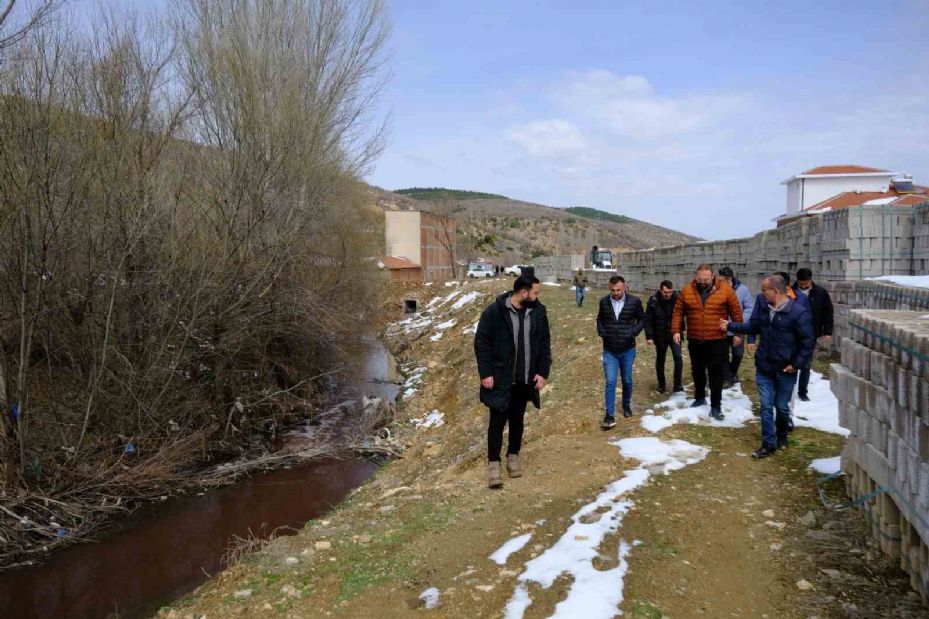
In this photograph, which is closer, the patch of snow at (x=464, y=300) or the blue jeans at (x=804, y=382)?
the blue jeans at (x=804, y=382)

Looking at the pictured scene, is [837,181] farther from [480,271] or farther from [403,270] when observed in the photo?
[403,270]

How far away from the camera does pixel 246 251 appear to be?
1296 cm

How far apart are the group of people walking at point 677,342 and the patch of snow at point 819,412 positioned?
0.81m

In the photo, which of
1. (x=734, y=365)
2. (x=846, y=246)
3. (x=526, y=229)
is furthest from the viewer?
(x=526, y=229)

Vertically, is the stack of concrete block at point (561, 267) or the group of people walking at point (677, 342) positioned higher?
the stack of concrete block at point (561, 267)

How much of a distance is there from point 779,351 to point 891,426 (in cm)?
218

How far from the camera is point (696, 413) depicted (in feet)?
24.5

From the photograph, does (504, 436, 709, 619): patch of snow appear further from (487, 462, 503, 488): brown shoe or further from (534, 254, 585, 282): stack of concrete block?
(534, 254, 585, 282): stack of concrete block

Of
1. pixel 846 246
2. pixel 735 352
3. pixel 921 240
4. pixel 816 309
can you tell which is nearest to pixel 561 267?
pixel 846 246

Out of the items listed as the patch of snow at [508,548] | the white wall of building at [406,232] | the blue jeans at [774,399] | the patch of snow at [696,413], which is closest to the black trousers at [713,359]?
the patch of snow at [696,413]

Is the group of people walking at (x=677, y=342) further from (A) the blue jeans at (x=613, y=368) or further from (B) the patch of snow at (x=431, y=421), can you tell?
(B) the patch of snow at (x=431, y=421)

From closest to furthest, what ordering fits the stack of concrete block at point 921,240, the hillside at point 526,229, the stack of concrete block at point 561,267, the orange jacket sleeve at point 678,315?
the orange jacket sleeve at point 678,315, the stack of concrete block at point 921,240, the stack of concrete block at point 561,267, the hillside at point 526,229

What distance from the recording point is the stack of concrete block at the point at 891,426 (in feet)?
10.5

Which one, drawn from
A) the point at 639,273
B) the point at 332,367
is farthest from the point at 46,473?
the point at 639,273
